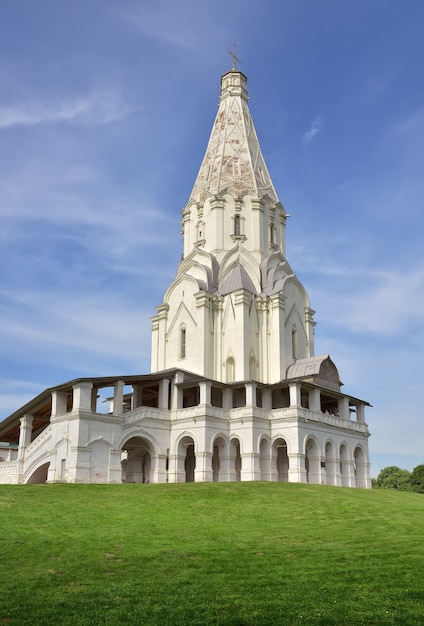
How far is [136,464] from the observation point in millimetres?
42469

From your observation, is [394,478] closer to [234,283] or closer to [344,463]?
[344,463]

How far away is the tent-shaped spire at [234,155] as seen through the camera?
164 feet

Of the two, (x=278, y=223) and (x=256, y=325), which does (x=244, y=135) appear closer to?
(x=278, y=223)

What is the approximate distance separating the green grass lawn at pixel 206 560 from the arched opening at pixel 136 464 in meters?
14.8

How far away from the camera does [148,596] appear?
39.1 ft

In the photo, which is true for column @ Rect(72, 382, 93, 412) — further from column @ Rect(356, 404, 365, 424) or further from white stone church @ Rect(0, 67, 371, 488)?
column @ Rect(356, 404, 365, 424)

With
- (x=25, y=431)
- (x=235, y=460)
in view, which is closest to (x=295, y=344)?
(x=235, y=460)

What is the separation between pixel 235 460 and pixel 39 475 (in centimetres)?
1223

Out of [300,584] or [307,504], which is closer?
[300,584]

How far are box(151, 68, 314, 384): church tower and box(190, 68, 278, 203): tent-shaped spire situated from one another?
0.27ft

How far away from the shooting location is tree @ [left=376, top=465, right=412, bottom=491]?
2904 inches

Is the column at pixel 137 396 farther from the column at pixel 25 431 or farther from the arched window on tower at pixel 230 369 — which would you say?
the column at pixel 25 431

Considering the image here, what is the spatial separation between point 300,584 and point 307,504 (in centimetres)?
1362

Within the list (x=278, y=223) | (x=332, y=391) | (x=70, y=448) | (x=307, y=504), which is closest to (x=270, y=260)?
(x=278, y=223)
